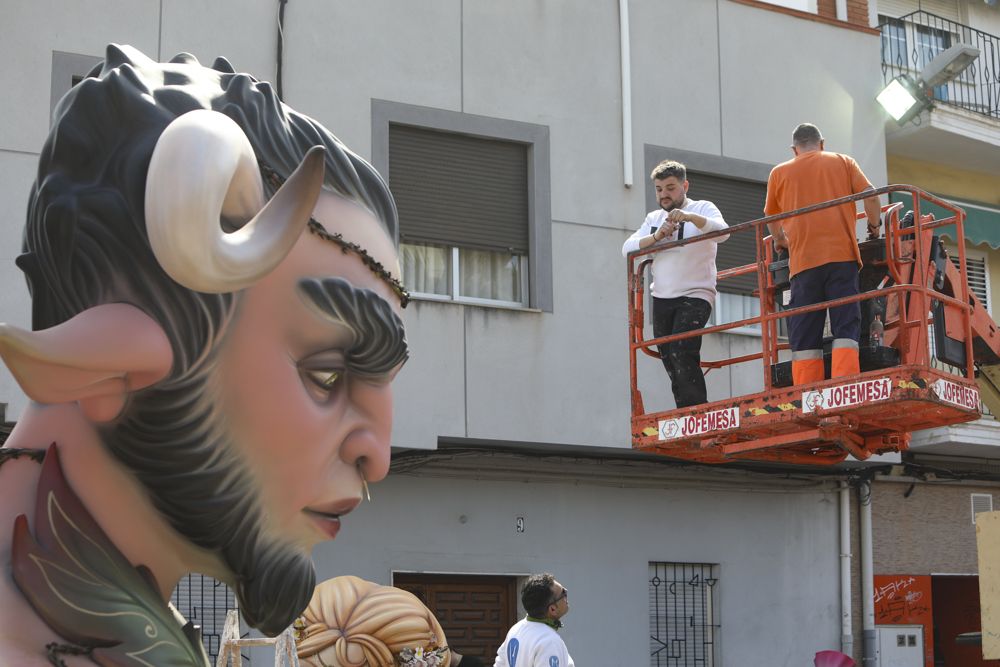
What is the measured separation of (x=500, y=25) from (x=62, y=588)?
12174 mm

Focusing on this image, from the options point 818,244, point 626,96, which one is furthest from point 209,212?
point 626,96

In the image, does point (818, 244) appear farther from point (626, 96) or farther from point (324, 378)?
point (324, 378)

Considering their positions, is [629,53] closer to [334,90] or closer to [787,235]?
[334,90]

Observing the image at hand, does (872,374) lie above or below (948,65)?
below

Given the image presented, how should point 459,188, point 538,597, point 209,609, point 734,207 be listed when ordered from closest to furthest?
point 538,597 → point 209,609 → point 459,188 → point 734,207

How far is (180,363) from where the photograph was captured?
1771 millimetres

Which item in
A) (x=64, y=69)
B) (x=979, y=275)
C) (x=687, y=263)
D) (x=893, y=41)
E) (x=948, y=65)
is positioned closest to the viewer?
(x=687, y=263)

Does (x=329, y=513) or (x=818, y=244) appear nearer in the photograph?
(x=329, y=513)

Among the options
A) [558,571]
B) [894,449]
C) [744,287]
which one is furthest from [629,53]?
[894,449]

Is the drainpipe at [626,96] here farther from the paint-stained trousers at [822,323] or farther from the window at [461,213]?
the paint-stained trousers at [822,323]

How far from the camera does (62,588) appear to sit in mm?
1743

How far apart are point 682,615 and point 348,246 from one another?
12.7 m

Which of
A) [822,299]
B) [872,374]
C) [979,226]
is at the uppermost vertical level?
[979,226]

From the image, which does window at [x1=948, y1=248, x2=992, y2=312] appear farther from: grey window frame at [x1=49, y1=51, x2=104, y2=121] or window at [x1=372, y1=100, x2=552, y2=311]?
grey window frame at [x1=49, y1=51, x2=104, y2=121]
